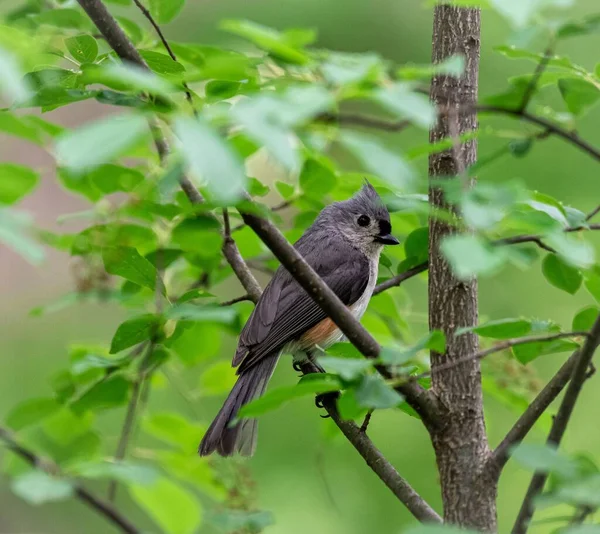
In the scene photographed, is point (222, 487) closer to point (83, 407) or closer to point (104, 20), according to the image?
point (83, 407)

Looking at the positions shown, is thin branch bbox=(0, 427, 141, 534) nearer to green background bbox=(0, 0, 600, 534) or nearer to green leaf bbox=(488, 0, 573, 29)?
green leaf bbox=(488, 0, 573, 29)

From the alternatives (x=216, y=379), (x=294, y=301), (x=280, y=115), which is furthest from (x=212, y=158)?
(x=294, y=301)

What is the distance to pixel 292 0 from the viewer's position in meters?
5.50

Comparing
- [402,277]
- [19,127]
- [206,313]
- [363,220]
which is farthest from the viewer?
[363,220]

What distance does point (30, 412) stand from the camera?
2.32 metres

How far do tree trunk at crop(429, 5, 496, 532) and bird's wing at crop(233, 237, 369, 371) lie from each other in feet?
2.81

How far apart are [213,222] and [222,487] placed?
0.94 m

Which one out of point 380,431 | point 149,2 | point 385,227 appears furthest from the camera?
point 380,431

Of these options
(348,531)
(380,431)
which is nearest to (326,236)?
(380,431)

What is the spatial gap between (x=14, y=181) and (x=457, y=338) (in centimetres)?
117

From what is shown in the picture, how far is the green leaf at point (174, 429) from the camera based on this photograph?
248 centimetres

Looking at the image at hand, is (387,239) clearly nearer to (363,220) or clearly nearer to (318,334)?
(363,220)

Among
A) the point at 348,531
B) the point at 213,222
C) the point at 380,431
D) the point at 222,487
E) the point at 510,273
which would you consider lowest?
the point at 348,531

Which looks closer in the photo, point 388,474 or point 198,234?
point 198,234
